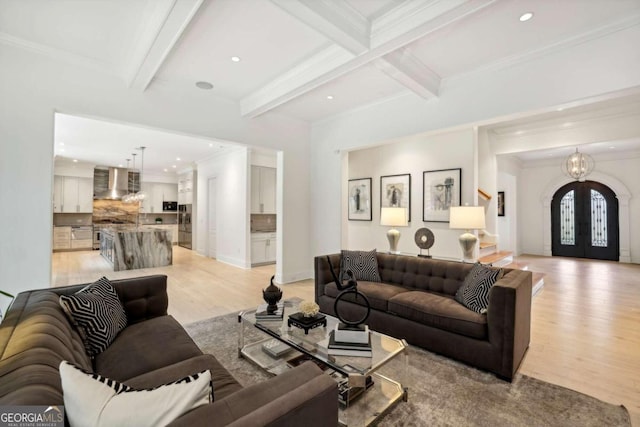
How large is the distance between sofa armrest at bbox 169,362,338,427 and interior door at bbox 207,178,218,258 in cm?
736

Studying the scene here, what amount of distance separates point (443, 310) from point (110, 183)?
11.0m

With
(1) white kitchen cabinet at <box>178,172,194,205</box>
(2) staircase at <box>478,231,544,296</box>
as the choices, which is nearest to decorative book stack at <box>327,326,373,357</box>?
(2) staircase at <box>478,231,544,296</box>

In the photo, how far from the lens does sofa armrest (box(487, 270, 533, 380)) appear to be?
2219 millimetres

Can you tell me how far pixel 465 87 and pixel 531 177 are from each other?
7086 millimetres

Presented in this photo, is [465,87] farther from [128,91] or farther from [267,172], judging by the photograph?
[267,172]

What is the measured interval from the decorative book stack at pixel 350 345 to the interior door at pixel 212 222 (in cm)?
662

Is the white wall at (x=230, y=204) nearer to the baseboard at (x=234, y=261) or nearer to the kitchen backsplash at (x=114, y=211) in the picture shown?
the baseboard at (x=234, y=261)

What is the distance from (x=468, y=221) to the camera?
11.3 feet

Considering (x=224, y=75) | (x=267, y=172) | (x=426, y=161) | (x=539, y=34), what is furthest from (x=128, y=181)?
(x=539, y=34)

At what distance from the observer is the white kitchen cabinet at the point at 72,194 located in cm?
908

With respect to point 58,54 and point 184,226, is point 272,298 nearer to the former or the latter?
point 58,54

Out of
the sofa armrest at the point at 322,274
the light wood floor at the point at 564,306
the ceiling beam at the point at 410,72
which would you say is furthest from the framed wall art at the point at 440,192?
the sofa armrest at the point at 322,274

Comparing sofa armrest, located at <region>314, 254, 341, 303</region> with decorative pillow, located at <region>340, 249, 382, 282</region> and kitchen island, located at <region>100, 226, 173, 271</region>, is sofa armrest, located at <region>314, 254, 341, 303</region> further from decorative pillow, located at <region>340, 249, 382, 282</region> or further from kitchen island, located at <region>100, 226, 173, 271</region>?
kitchen island, located at <region>100, 226, 173, 271</region>

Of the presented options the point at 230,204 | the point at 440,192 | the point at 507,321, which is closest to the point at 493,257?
the point at 440,192
